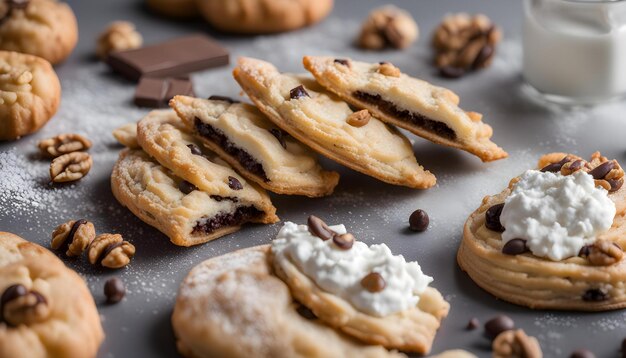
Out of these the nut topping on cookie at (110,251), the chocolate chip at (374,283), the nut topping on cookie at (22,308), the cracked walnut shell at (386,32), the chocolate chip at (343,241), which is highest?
the nut topping on cookie at (22,308)

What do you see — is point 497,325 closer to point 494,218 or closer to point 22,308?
point 494,218

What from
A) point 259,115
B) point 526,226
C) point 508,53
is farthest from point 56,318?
point 508,53

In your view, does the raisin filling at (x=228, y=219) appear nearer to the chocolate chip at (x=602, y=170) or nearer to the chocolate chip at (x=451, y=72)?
the chocolate chip at (x=602, y=170)

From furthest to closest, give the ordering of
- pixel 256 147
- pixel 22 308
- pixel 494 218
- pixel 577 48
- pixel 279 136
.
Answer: pixel 577 48
pixel 279 136
pixel 256 147
pixel 494 218
pixel 22 308

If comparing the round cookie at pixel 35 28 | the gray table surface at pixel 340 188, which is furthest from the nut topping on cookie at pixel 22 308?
the round cookie at pixel 35 28

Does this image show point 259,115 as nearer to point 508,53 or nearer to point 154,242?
point 154,242

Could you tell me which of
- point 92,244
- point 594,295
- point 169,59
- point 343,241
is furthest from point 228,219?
→ point 169,59

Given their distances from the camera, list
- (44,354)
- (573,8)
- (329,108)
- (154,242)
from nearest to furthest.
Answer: (44,354) < (154,242) < (329,108) < (573,8)
